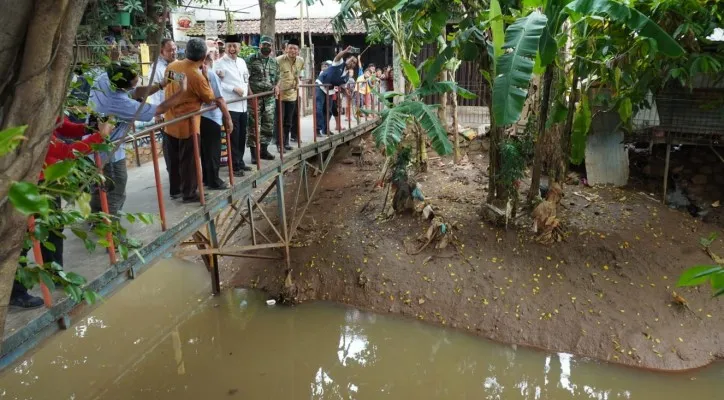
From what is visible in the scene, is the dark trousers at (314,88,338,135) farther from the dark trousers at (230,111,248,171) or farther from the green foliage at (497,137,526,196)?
the green foliage at (497,137,526,196)

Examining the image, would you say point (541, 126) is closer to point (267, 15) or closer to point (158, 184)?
point (158, 184)

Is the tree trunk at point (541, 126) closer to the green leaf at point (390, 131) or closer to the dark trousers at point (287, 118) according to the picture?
the green leaf at point (390, 131)

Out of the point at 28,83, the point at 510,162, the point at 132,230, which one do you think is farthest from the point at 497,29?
the point at 28,83

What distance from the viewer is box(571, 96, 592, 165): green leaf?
5.55 m

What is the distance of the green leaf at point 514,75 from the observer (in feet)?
12.2

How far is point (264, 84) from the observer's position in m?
6.01

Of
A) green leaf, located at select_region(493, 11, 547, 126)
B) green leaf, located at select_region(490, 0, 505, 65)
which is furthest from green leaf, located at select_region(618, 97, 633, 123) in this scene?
green leaf, located at select_region(493, 11, 547, 126)

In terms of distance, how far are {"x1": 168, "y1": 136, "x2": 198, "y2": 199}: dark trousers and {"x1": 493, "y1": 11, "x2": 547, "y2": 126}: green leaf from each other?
2.53 meters

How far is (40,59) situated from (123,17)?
750 centimetres

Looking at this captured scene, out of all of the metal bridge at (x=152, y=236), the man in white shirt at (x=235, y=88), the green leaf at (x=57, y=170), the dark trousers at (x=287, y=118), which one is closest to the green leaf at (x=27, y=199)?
the green leaf at (x=57, y=170)

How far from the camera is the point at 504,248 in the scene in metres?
6.62

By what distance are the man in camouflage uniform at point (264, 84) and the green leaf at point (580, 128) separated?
339 centimetres

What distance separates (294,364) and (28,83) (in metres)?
4.67

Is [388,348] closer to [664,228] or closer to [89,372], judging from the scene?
[89,372]
